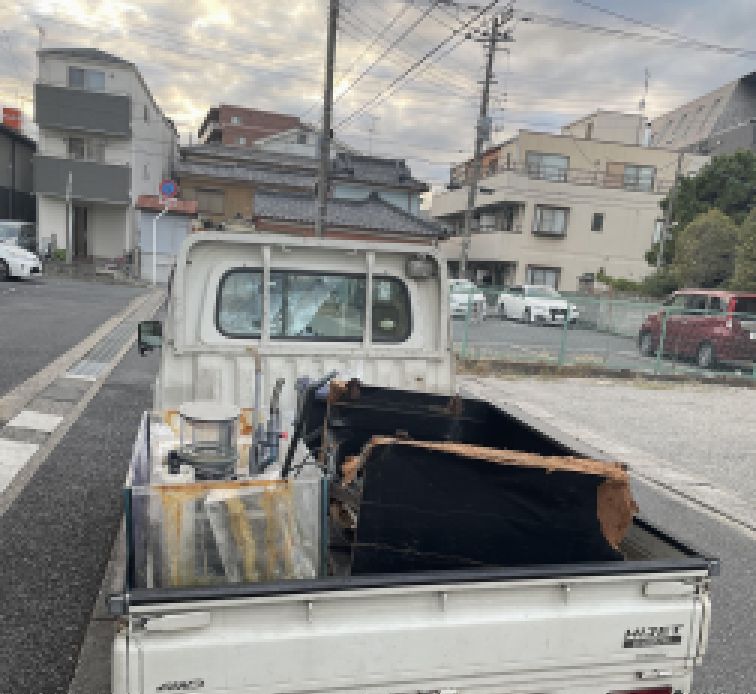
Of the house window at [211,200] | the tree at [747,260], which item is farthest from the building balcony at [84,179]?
the tree at [747,260]

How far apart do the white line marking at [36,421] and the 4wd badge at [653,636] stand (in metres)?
5.53

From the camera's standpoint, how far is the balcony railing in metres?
34.1

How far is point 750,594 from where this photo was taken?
153 inches

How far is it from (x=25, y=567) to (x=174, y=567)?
93.4 inches

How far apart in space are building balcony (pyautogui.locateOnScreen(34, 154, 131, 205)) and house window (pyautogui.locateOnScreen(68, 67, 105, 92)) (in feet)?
12.3

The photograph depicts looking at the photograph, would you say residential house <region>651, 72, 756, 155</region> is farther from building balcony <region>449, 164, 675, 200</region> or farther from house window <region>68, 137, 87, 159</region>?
house window <region>68, 137, 87, 159</region>

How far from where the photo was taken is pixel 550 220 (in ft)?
112

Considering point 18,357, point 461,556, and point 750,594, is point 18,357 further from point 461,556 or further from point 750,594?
point 750,594

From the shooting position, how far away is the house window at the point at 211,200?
31641mm

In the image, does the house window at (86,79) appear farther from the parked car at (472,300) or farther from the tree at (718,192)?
the tree at (718,192)

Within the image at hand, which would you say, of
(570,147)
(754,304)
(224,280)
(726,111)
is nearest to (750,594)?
(224,280)

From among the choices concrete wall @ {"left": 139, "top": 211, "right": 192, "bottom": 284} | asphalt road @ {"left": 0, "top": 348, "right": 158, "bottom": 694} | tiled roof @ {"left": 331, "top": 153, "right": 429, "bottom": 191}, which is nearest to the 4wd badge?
asphalt road @ {"left": 0, "top": 348, "right": 158, "bottom": 694}

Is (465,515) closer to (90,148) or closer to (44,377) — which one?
(44,377)

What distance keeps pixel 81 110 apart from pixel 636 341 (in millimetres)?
25623
